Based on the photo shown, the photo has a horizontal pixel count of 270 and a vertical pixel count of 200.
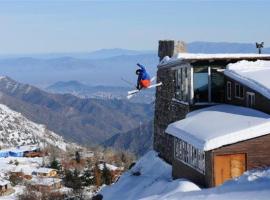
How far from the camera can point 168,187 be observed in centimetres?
2312

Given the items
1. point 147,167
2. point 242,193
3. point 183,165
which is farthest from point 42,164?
point 242,193

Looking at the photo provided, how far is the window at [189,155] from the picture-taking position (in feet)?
71.9

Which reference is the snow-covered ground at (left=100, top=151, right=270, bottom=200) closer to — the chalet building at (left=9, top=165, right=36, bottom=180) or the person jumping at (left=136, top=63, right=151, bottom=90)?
the person jumping at (left=136, top=63, right=151, bottom=90)

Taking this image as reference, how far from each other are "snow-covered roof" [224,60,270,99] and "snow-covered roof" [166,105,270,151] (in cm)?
101

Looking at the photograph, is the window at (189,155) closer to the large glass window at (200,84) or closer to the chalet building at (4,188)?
the large glass window at (200,84)

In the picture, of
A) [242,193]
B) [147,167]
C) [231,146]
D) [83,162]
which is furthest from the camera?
[83,162]

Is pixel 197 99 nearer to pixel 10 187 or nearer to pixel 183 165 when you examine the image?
pixel 183 165

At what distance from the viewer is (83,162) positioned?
306ft

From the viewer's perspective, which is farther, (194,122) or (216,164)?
(194,122)

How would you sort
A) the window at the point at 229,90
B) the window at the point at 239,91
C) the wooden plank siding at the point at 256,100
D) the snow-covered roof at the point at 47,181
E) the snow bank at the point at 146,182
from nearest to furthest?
the wooden plank siding at the point at 256,100 → the snow bank at the point at 146,182 → the window at the point at 239,91 → the window at the point at 229,90 → the snow-covered roof at the point at 47,181

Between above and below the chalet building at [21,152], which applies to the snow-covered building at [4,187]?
above

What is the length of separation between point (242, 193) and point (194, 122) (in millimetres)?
8722

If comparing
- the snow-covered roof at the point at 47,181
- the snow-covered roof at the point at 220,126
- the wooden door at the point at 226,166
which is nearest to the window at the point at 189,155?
the snow-covered roof at the point at 220,126

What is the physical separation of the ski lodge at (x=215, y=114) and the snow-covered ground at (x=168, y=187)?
88 centimetres
